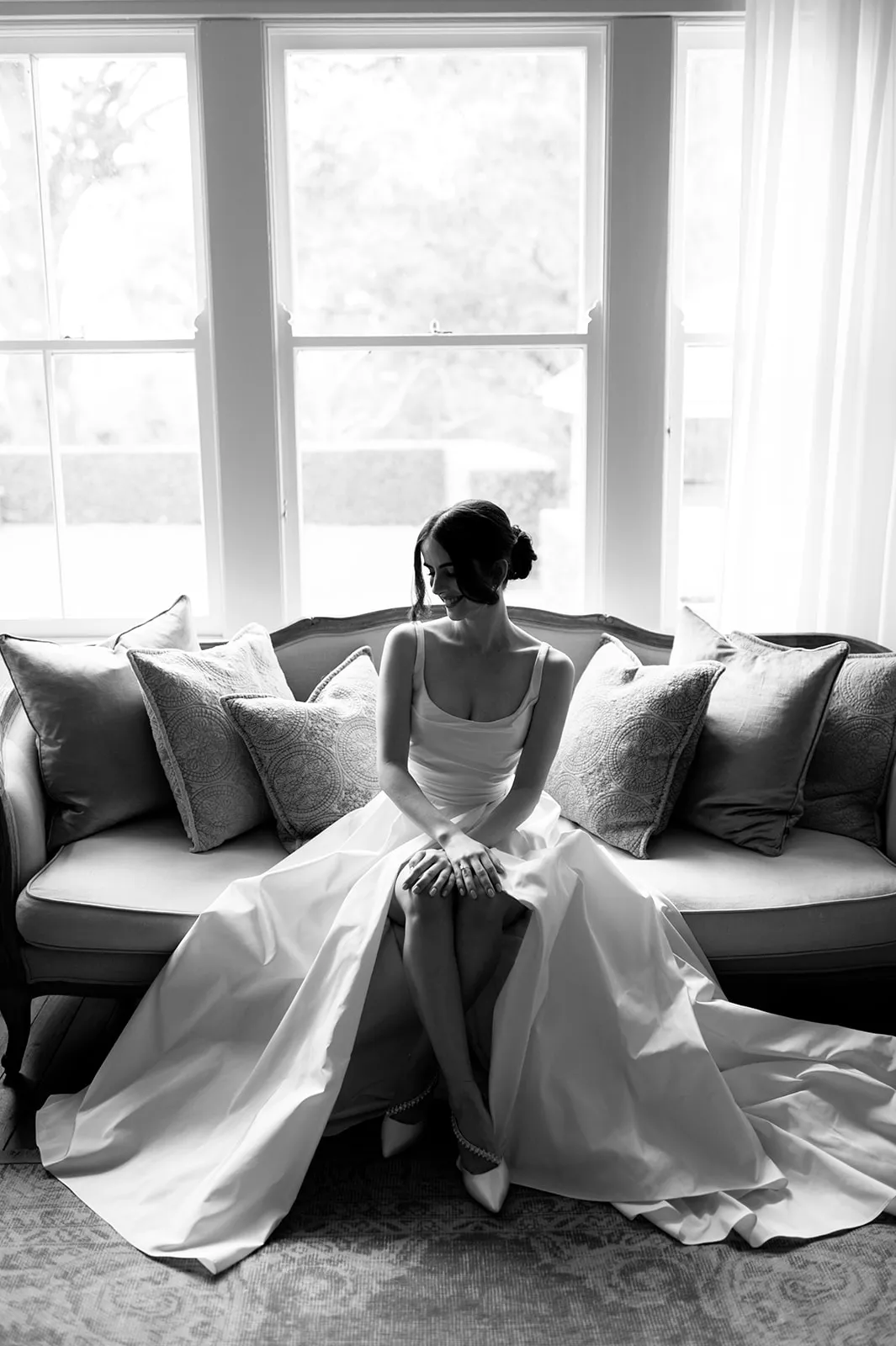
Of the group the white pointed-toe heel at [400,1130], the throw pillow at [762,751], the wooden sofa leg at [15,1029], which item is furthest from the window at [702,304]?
the wooden sofa leg at [15,1029]

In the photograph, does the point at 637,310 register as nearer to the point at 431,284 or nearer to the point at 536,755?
the point at 431,284

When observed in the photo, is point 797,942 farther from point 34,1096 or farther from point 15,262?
point 15,262

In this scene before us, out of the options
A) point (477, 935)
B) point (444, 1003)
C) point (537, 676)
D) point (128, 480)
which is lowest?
point (444, 1003)

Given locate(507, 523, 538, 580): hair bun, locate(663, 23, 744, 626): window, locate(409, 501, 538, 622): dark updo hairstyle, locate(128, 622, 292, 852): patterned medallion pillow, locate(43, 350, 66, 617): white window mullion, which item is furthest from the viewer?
locate(43, 350, 66, 617): white window mullion

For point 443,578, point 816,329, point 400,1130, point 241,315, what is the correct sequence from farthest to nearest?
1. point 241,315
2. point 816,329
3. point 443,578
4. point 400,1130

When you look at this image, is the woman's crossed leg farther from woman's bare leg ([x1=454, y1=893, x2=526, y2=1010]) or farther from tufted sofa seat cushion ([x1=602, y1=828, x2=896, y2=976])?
tufted sofa seat cushion ([x1=602, y1=828, x2=896, y2=976])

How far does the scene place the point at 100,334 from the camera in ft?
10.5

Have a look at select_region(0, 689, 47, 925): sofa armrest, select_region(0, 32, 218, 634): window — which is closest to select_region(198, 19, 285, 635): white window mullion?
select_region(0, 32, 218, 634): window

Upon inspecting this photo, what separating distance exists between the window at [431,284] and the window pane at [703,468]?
1.00 ft

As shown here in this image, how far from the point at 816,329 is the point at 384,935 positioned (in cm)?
197

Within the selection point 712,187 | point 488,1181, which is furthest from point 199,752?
point 712,187

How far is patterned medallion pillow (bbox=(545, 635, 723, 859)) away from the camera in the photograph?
98.3 inches

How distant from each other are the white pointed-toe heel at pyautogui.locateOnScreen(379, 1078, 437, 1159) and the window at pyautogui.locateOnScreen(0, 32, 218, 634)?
68.0 inches

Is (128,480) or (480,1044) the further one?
(128,480)
